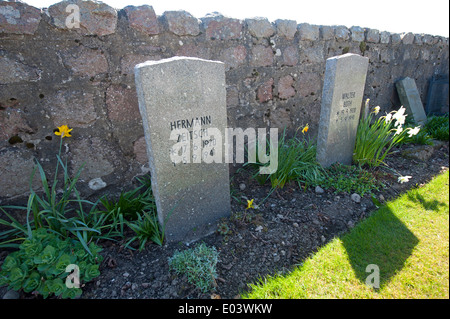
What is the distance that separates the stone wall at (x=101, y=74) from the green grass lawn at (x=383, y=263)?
1739mm

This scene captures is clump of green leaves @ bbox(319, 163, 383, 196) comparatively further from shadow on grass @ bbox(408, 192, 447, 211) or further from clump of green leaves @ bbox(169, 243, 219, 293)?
clump of green leaves @ bbox(169, 243, 219, 293)

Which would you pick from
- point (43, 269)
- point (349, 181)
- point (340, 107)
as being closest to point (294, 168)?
point (349, 181)

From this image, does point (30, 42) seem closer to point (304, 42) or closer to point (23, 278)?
point (23, 278)

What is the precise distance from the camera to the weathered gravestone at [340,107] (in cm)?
293

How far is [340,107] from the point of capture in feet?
10.2

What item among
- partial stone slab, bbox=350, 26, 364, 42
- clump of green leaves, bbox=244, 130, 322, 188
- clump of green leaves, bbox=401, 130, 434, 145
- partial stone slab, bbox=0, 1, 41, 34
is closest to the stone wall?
partial stone slab, bbox=0, 1, 41, 34

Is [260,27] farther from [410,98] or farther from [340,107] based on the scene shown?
[410,98]

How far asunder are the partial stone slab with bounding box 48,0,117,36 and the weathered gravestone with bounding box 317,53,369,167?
2283 millimetres

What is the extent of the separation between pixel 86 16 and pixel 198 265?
2.14m

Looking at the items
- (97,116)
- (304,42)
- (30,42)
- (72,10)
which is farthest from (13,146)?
(304,42)

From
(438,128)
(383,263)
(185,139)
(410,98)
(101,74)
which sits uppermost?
(101,74)

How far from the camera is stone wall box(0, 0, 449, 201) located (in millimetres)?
2000

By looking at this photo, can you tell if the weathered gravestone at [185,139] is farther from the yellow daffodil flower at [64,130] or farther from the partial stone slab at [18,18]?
the partial stone slab at [18,18]

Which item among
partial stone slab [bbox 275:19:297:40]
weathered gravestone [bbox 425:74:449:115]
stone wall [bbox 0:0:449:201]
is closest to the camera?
stone wall [bbox 0:0:449:201]
